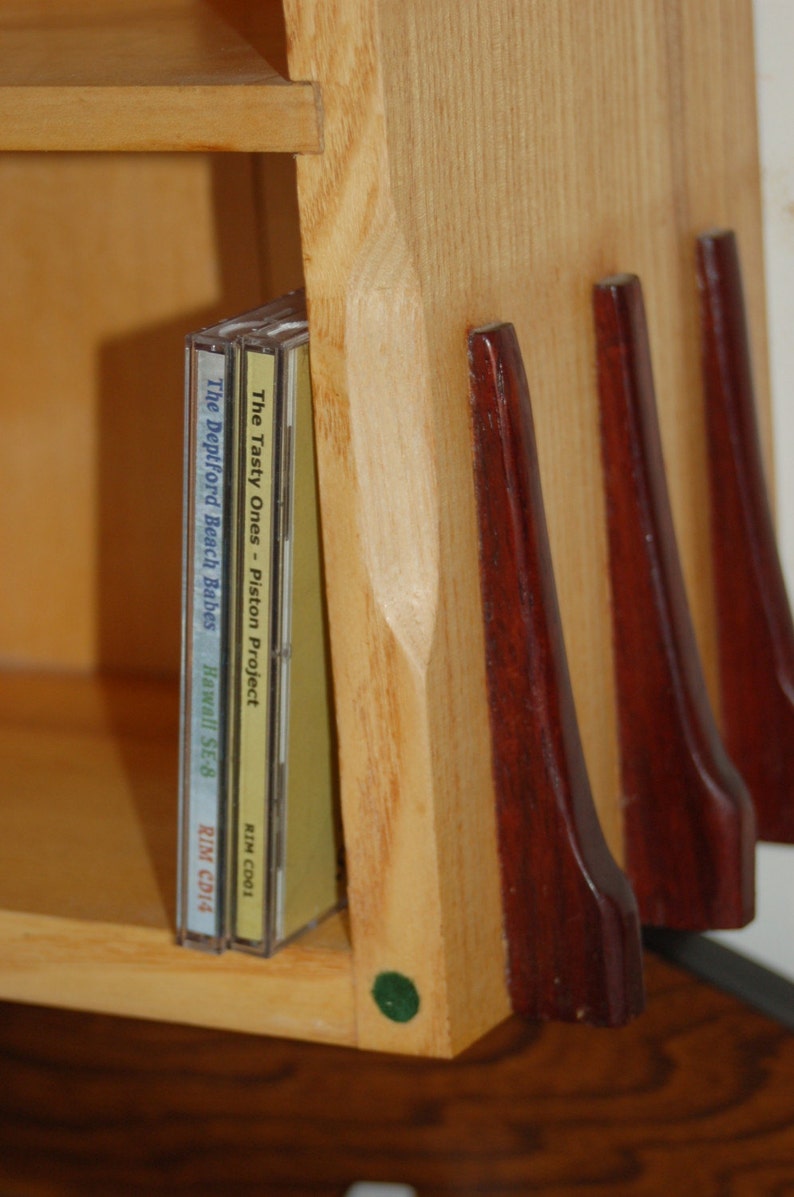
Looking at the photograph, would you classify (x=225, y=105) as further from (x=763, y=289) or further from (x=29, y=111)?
(x=763, y=289)

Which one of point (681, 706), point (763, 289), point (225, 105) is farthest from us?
point (763, 289)

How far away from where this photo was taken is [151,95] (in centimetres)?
53

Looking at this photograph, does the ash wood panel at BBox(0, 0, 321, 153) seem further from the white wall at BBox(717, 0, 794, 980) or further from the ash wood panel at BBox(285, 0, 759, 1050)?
the white wall at BBox(717, 0, 794, 980)

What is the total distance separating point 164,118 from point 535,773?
267 mm

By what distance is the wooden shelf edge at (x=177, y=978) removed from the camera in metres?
0.59

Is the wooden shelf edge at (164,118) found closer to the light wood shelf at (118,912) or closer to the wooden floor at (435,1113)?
the light wood shelf at (118,912)

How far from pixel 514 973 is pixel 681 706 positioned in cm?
14

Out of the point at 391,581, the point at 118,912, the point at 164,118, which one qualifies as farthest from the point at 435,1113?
the point at 164,118

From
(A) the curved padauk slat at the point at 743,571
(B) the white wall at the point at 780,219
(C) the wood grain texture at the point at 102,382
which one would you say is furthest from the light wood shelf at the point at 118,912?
(B) the white wall at the point at 780,219

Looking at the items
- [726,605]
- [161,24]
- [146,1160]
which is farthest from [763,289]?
[146,1160]

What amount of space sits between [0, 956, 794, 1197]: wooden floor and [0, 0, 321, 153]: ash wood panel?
521mm

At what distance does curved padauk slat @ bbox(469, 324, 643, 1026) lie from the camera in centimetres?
55

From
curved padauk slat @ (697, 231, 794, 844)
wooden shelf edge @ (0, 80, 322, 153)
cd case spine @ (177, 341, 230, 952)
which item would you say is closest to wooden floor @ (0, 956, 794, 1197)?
curved padauk slat @ (697, 231, 794, 844)

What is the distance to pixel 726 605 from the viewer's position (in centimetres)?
75
